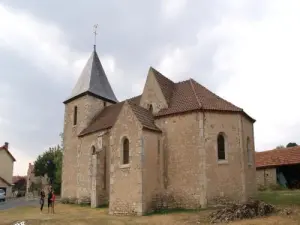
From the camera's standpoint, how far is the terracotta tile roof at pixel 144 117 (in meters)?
21.5

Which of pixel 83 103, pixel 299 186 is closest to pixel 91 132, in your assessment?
pixel 83 103

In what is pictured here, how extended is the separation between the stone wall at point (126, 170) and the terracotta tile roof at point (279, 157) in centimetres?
1819

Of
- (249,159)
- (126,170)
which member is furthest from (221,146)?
(126,170)

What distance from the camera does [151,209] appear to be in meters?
20.3

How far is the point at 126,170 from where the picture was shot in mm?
21016

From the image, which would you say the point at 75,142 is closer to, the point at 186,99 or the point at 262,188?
the point at 186,99

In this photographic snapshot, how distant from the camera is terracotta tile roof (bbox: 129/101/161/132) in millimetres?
21475

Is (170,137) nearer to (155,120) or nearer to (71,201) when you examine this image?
(155,120)

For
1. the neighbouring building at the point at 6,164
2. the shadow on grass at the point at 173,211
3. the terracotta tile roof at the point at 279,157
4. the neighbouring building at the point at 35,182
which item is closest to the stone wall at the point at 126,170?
the shadow on grass at the point at 173,211

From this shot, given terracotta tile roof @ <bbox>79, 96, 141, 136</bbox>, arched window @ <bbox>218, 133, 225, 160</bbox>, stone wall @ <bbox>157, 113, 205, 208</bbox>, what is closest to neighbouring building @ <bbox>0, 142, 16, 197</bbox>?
terracotta tile roof @ <bbox>79, 96, 141, 136</bbox>

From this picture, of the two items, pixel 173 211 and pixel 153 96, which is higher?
pixel 153 96

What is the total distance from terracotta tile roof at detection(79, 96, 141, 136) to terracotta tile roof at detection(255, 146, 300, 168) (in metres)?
15.4

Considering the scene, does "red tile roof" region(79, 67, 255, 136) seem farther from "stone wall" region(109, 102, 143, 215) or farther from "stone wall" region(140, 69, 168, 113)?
"stone wall" region(109, 102, 143, 215)

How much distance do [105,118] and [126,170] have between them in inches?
381
